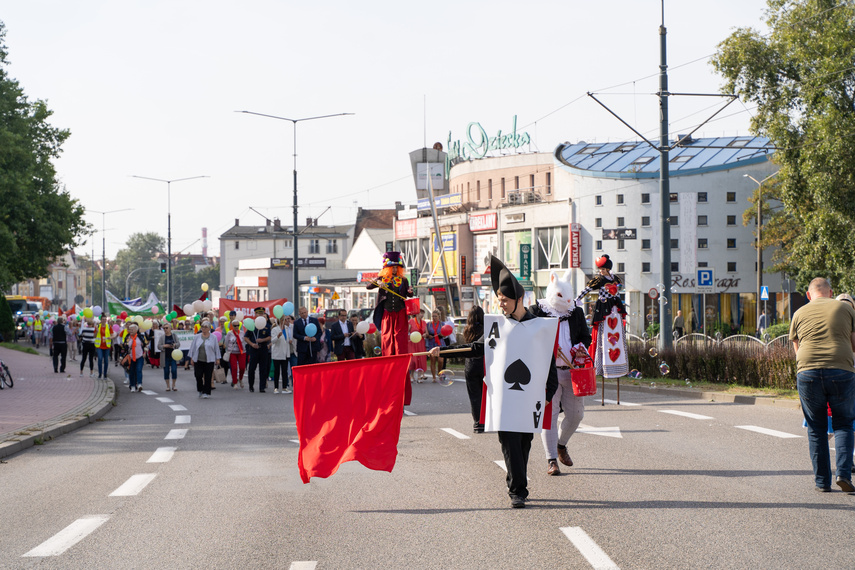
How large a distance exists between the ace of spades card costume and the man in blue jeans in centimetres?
658

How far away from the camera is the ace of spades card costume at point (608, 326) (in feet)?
51.7

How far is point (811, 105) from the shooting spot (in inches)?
1359

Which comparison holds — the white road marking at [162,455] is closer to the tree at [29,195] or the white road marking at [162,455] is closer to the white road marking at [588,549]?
the white road marking at [588,549]

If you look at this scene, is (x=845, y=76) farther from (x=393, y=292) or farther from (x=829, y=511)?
(x=829, y=511)

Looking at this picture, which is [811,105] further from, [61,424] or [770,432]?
[61,424]

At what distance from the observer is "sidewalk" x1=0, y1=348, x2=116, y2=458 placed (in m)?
14.0

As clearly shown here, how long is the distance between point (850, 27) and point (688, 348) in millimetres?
16714

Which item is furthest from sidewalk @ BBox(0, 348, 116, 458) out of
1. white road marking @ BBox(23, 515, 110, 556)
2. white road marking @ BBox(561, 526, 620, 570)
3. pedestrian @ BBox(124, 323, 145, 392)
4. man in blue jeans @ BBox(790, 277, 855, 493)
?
man in blue jeans @ BBox(790, 277, 855, 493)

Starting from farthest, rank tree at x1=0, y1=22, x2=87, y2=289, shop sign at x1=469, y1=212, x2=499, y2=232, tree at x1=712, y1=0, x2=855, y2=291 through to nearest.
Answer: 1. shop sign at x1=469, y1=212, x2=499, y2=232
2. tree at x1=0, y1=22, x2=87, y2=289
3. tree at x1=712, y1=0, x2=855, y2=291

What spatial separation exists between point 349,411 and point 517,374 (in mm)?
1553

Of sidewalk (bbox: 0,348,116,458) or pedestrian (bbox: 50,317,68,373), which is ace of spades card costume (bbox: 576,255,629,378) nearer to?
sidewalk (bbox: 0,348,116,458)

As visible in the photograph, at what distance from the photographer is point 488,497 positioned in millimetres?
8570

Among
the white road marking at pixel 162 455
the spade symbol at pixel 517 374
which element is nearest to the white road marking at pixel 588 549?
the spade symbol at pixel 517 374

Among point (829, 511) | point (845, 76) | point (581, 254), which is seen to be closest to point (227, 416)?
point (829, 511)
